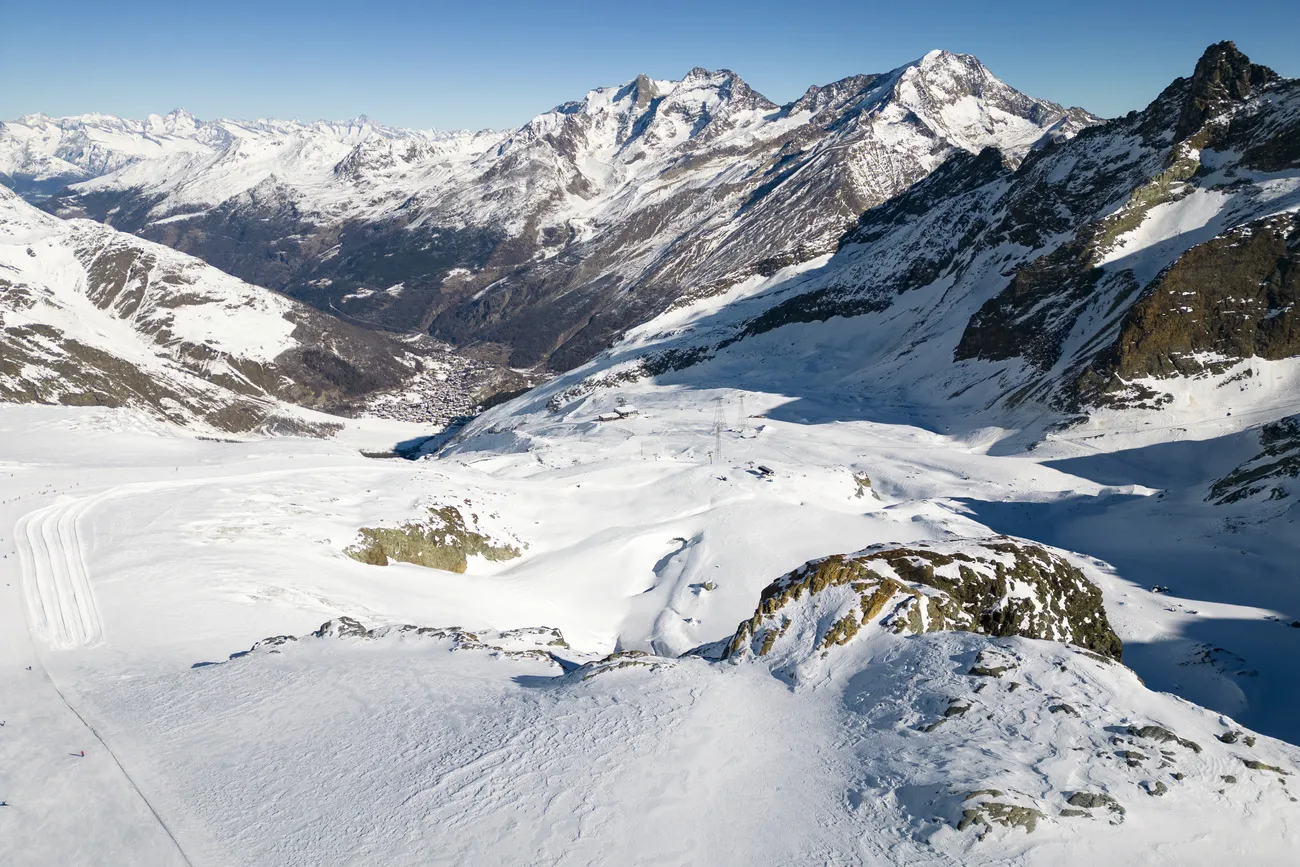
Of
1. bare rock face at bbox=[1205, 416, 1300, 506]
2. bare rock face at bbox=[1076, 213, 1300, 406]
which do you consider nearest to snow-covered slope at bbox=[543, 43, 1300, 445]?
bare rock face at bbox=[1076, 213, 1300, 406]

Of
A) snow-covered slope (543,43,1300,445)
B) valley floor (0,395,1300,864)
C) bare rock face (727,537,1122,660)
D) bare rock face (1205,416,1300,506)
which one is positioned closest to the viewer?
valley floor (0,395,1300,864)

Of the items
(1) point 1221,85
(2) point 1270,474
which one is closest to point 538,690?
(2) point 1270,474

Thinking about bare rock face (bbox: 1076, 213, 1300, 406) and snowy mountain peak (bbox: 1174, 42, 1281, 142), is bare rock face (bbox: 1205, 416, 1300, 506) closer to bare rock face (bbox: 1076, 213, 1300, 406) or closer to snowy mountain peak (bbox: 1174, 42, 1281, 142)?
bare rock face (bbox: 1076, 213, 1300, 406)

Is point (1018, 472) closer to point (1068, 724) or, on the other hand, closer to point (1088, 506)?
point (1088, 506)

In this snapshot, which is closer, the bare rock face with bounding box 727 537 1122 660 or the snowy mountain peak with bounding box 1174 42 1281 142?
the bare rock face with bounding box 727 537 1122 660

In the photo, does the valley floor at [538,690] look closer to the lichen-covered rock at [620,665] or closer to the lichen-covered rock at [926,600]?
the lichen-covered rock at [620,665]

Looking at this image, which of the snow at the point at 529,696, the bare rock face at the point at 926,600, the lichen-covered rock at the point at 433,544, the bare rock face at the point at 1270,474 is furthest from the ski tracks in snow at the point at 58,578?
the bare rock face at the point at 1270,474

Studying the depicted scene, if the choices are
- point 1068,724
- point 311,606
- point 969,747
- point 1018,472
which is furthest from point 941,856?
point 1018,472
